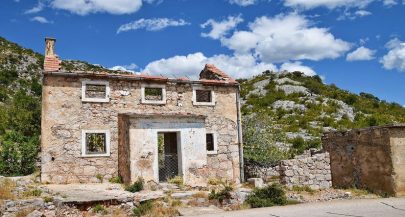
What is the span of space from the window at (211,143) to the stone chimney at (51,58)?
7.93 m

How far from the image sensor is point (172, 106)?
65.0 feet

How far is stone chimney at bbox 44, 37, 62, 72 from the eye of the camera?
58.1 ft

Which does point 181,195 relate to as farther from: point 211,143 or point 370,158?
point 370,158

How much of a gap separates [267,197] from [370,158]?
4.58 meters

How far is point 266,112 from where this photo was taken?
40.2 metres

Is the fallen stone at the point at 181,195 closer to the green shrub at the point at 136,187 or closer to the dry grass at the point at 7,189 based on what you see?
the green shrub at the point at 136,187

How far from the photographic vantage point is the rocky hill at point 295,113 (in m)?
23.6

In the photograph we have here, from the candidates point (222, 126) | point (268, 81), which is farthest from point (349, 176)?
point (268, 81)

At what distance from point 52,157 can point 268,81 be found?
129ft

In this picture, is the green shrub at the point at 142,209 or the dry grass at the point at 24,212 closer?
the dry grass at the point at 24,212

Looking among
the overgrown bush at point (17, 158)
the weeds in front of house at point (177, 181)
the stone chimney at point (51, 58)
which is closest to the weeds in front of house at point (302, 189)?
the weeds in front of house at point (177, 181)

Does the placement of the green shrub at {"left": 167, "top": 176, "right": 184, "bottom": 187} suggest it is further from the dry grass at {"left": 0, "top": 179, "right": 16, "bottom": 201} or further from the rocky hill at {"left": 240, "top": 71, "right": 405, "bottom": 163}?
the dry grass at {"left": 0, "top": 179, "right": 16, "bottom": 201}

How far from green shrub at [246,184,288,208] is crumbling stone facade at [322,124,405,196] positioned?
3.89 meters

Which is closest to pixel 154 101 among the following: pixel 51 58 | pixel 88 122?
pixel 88 122
